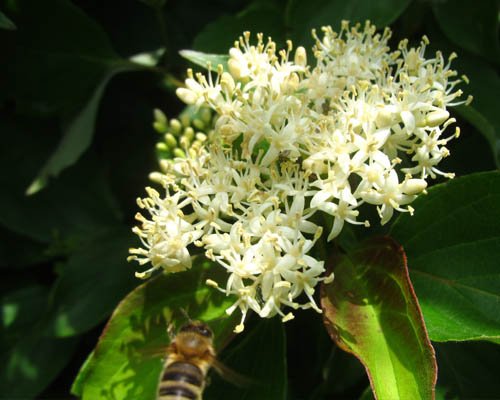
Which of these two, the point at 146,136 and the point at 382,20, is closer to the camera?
the point at 382,20

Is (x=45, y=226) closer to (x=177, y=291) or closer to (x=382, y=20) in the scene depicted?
(x=177, y=291)

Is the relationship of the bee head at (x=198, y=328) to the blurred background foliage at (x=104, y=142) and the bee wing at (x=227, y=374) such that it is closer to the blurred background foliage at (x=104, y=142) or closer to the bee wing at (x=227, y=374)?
the bee wing at (x=227, y=374)

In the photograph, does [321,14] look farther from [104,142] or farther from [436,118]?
[104,142]

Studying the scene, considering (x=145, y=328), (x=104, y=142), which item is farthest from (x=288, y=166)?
(x=104, y=142)

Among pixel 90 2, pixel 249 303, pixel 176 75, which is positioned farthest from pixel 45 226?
pixel 249 303

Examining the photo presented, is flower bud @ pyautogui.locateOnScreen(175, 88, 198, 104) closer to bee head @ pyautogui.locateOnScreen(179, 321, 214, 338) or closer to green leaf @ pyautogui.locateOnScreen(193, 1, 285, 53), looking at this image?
green leaf @ pyautogui.locateOnScreen(193, 1, 285, 53)

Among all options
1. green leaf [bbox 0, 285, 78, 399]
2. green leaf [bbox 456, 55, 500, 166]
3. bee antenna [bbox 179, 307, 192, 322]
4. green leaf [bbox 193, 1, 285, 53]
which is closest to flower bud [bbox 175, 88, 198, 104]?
green leaf [bbox 193, 1, 285, 53]

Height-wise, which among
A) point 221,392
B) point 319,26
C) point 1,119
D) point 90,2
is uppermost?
point 90,2
